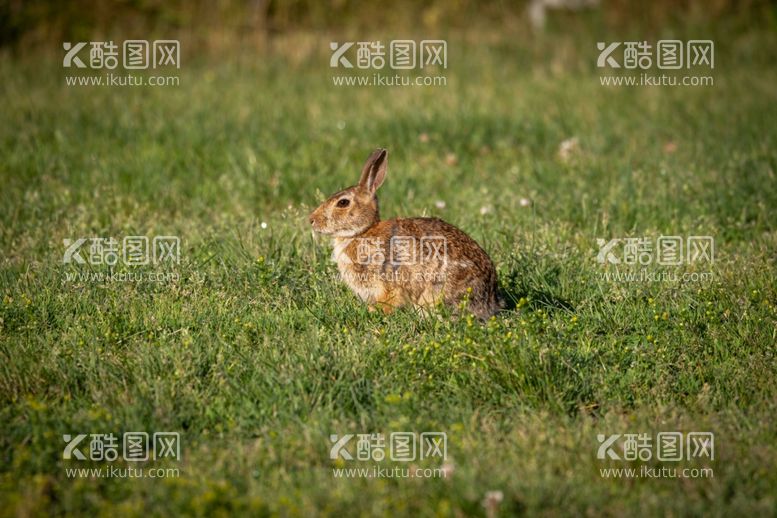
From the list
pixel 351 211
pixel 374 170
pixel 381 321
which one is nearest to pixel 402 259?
pixel 381 321

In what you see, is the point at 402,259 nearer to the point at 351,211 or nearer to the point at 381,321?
the point at 381,321

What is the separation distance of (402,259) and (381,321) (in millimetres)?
407

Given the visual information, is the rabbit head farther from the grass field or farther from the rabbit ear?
the grass field

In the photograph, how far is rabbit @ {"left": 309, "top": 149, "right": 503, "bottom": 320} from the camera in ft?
18.6

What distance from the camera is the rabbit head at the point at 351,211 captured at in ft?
20.3

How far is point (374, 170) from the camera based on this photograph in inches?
248

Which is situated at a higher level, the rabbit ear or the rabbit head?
the rabbit ear

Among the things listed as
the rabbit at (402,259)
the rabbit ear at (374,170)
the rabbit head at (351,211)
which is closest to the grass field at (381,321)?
the rabbit at (402,259)

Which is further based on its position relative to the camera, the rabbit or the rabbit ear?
the rabbit ear

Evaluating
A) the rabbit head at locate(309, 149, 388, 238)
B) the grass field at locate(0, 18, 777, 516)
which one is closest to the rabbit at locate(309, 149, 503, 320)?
the rabbit head at locate(309, 149, 388, 238)

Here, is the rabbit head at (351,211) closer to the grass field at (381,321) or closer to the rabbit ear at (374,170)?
the rabbit ear at (374,170)

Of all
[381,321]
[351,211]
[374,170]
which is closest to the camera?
[381,321]

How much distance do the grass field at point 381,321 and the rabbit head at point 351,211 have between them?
39 centimetres

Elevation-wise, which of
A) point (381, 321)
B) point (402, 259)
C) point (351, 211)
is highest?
point (351, 211)
